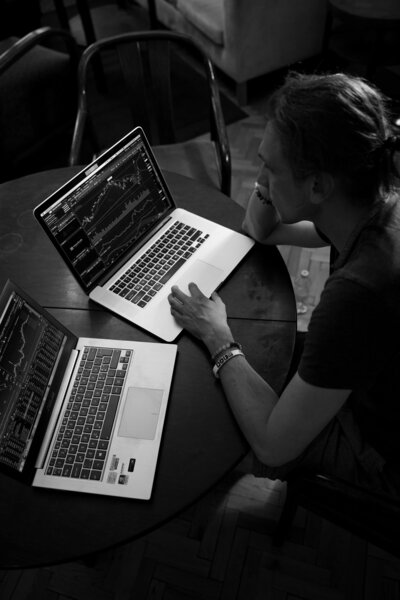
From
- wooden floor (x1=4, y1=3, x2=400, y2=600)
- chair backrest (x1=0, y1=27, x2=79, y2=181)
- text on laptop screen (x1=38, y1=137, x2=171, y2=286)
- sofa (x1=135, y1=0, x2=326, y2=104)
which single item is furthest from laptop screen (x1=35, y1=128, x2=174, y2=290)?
sofa (x1=135, y1=0, x2=326, y2=104)

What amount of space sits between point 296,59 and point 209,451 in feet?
9.11

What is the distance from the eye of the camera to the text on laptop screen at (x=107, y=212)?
1.07m

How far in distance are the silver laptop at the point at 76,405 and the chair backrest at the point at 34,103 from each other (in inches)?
71.8

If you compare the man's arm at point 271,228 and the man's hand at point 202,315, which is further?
the man's arm at point 271,228

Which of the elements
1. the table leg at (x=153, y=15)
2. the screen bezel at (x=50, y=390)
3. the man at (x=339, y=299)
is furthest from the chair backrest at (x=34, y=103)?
the man at (x=339, y=299)

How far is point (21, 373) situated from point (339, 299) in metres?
0.61

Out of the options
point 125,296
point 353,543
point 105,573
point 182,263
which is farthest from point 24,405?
point 353,543

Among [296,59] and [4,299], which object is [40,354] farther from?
[296,59]

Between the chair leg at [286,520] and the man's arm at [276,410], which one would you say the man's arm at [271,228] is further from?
the chair leg at [286,520]

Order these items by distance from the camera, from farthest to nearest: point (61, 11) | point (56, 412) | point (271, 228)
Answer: point (61, 11) < point (271, 228) < point (56, 412)

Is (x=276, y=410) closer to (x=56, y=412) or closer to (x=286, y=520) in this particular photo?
(x=56, y=412)

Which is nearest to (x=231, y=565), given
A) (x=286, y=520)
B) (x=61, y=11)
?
(x=286, y=520)

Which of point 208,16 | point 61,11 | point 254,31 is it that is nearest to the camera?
point 254,31

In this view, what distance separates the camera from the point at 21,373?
92 centimetres
